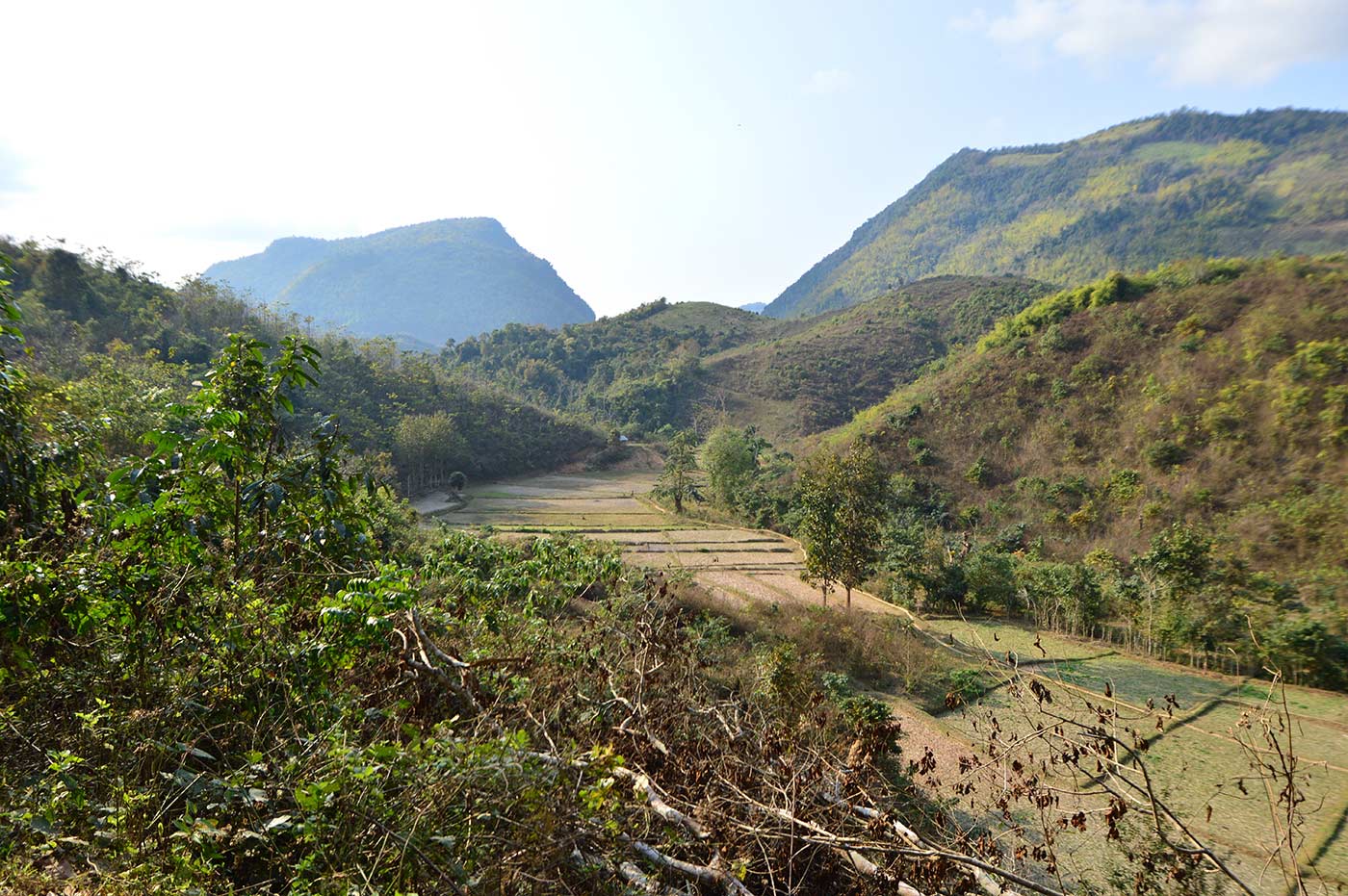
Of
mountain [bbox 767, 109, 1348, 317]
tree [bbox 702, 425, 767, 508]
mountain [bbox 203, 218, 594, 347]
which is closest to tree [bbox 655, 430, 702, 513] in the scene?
tree [bbox 702, 425, 767, 508]

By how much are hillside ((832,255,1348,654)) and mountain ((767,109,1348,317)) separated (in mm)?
39848

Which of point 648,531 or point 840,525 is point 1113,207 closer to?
point 648,531

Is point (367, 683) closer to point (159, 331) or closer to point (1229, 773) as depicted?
point (1229, 773)

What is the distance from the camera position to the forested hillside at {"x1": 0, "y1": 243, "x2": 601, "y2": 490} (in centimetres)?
2548

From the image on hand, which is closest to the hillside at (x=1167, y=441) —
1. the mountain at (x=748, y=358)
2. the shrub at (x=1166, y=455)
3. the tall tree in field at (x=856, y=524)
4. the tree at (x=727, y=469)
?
the shrub at (x=1166, y=455)

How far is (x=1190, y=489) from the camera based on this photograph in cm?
2002

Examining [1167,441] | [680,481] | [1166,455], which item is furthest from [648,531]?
[1167,441]

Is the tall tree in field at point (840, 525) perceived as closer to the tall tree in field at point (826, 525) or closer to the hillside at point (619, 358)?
the tall tree in field at point (826, 525)

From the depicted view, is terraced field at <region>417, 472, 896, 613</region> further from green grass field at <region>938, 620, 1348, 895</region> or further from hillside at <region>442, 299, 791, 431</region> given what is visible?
hillside at <region>442, 299, 791, 431</region>

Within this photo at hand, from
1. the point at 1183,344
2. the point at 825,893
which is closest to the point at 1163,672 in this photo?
the point at 825,893

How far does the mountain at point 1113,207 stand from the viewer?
2451 inches

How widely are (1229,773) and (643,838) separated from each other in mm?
9769

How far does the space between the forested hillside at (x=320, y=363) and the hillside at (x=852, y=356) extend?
17.4 meters

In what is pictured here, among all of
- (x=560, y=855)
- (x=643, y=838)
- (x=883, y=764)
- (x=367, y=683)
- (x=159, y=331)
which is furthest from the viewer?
(x=159, y=331)
